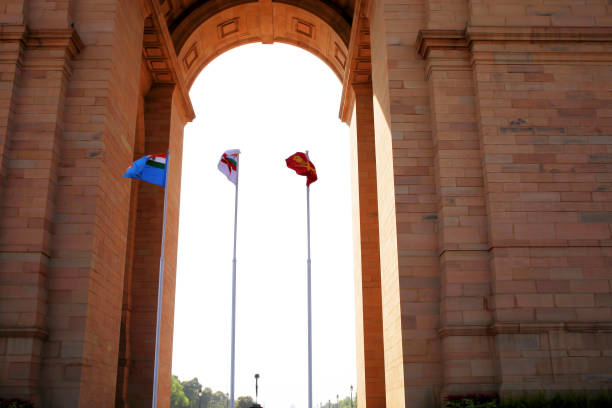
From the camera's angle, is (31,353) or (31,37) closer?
(31,353)

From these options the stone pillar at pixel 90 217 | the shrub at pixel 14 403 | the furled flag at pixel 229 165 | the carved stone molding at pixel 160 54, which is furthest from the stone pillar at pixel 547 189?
the carved stone molding at pixel 160 54

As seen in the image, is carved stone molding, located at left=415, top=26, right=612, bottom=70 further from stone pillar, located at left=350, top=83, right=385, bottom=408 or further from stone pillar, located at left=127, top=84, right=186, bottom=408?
stone pillar, located at left=127, top=84, right=186, bottom=408

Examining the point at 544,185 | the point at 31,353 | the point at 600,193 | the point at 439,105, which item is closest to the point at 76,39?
the point at 31,353

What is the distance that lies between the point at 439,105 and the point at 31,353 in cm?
1202

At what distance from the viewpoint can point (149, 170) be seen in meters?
17.9

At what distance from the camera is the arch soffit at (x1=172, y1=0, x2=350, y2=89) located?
28391mm

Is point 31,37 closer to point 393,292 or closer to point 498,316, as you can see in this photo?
point 393,292

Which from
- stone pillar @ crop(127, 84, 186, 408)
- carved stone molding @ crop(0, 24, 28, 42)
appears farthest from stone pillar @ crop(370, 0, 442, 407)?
stone pillar @ crop(127, 84, 186, 408)

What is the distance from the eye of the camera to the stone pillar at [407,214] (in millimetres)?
15680

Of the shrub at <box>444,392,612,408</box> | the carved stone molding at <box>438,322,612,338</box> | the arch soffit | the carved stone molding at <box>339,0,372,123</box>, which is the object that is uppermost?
the arch soffit

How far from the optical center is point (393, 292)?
55.8 ft

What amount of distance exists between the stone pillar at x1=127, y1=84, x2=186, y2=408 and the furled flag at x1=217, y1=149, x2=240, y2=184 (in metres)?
7.42

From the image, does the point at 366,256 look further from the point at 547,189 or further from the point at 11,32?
the point at 11,32

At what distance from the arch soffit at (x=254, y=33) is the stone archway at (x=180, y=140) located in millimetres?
48
